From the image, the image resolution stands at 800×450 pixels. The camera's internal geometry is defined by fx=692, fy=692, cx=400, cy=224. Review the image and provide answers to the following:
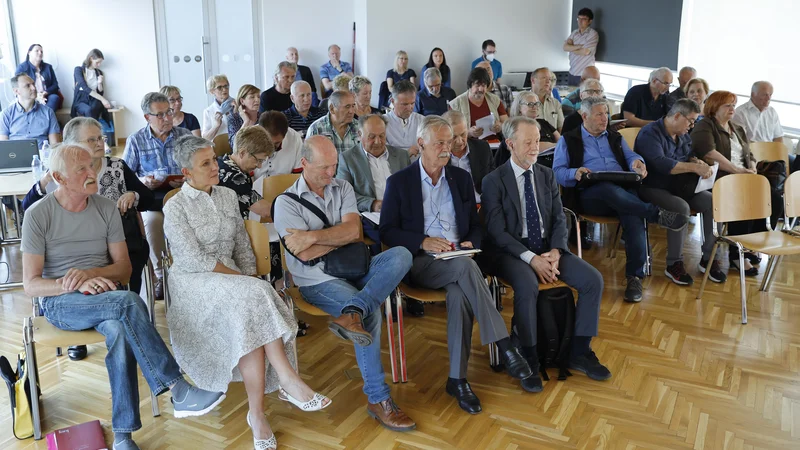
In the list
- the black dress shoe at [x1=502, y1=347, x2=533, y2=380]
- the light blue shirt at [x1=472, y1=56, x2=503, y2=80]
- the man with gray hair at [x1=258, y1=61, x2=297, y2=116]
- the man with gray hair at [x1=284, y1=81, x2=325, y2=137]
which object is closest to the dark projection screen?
the light blue shirt at [x1=472, y1=56, x2=503, y2=80]

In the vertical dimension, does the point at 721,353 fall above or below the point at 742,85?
below

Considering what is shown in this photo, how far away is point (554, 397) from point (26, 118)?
693 cm

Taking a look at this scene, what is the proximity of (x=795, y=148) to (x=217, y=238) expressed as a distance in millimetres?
6027

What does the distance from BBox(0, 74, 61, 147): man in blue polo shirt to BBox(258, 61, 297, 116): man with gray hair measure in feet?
8.39

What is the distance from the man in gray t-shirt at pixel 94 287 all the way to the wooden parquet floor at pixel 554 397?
0.24 metres

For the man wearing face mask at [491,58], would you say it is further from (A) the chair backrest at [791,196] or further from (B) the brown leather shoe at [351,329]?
(B) the brown leather shoe at [351,329]

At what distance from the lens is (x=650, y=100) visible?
7340 mm

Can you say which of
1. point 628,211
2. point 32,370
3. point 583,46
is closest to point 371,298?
point 32,370

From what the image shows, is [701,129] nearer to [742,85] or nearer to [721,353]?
[721,353]

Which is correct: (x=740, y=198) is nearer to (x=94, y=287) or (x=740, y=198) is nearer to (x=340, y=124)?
(x=340, y=124)

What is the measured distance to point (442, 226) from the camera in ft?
12.9

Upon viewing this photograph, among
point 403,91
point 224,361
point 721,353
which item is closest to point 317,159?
point 224,361

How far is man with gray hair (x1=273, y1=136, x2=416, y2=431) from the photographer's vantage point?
3363 millimetres

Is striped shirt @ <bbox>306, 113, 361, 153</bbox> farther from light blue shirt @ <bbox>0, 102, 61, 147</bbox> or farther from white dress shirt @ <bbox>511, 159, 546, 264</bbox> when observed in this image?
light blue shirt @ <bbox>0, 102, 61, 147</bbox>
